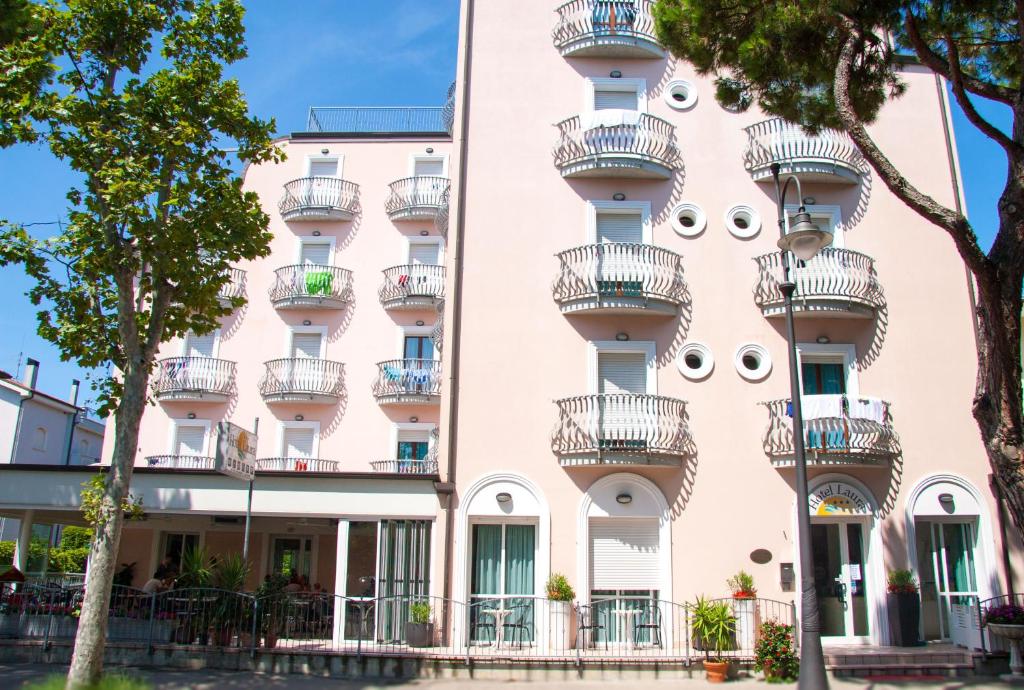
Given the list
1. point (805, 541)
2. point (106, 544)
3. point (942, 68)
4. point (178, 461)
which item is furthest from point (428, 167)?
point (805, 541)

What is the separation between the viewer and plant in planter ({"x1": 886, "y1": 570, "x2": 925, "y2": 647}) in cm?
Result: 1627

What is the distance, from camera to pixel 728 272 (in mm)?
18781

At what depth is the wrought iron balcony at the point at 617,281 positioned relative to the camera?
17.7 meters

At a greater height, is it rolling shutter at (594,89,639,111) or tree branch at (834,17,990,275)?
rolling shutter at (594,89,639,111)

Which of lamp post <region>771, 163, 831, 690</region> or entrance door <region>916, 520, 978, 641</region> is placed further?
entrance door <region>916, 520, 978, 641</region>

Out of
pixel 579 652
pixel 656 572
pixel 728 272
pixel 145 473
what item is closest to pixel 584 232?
pixel 728 272

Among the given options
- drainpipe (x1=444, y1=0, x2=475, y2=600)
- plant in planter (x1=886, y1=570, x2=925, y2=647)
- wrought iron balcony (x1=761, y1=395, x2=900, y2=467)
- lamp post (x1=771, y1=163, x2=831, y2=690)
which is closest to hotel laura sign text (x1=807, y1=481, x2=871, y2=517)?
wrought iron balcony (x1=761, y1=395, x2=900, y2=467)

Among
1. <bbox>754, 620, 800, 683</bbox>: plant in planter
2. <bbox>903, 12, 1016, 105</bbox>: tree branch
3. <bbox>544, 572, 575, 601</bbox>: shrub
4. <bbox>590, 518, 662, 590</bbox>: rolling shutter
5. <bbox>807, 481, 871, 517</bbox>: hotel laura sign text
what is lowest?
<bbox>754, 620, 800, 683</bbox>: plant in planter

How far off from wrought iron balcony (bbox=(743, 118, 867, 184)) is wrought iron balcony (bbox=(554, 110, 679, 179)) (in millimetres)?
1963

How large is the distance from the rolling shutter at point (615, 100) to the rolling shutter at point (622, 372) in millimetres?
6159

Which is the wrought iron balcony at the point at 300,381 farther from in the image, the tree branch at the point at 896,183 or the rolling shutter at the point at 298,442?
the tree branch at the point at 896,183

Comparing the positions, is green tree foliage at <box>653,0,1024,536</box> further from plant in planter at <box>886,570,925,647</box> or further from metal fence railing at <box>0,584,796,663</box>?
plant in planter at <box>886,570,925,647</box>

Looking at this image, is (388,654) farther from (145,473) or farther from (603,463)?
(145,473)

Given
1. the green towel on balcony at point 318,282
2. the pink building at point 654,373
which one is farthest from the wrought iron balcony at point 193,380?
the pink building at point 654,373
